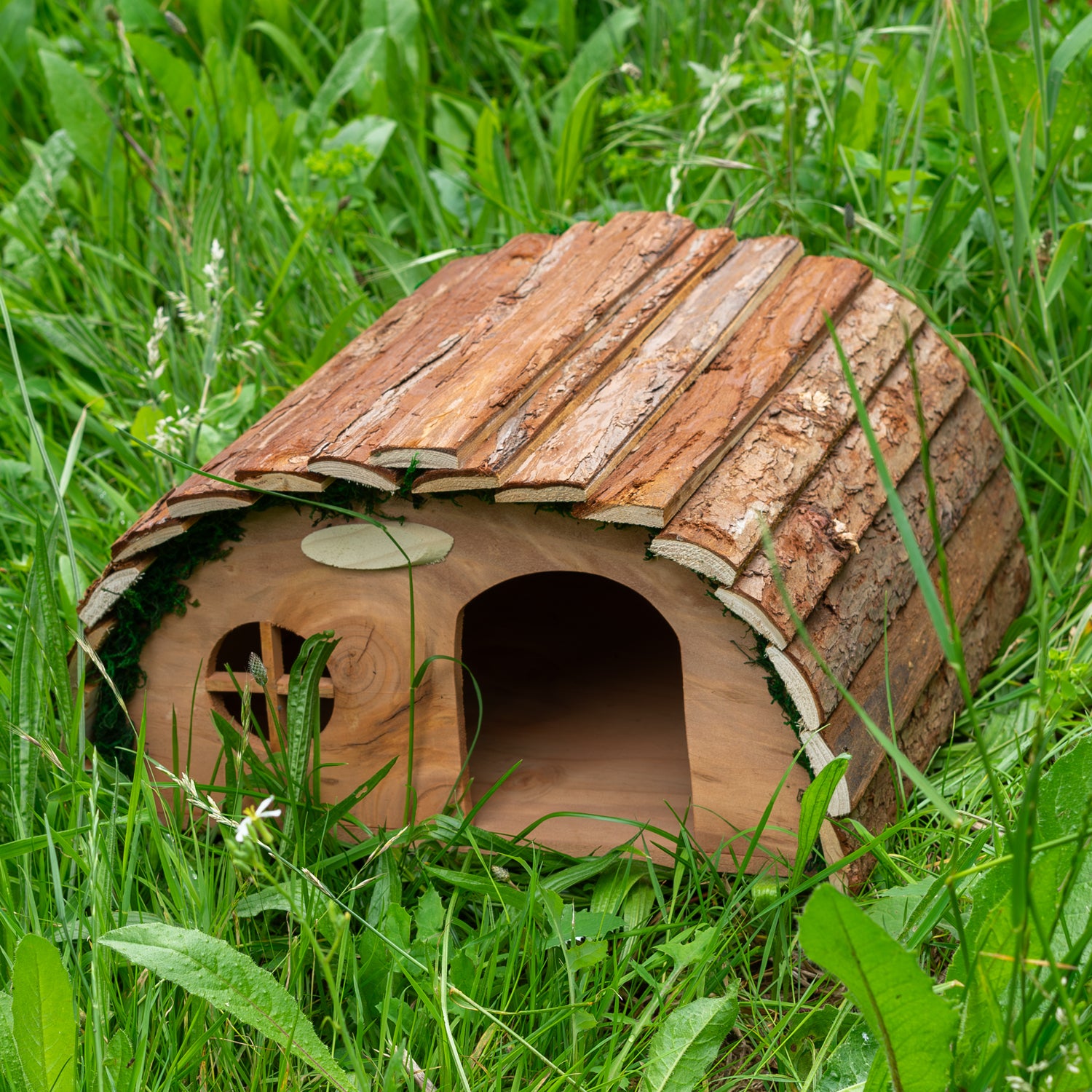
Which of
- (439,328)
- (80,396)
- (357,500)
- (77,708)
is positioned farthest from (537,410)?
(80,396)

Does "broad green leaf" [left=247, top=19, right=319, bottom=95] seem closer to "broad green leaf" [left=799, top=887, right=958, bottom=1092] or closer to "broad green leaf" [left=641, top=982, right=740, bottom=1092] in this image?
"broad green leaf" [left=641, top=982, right=740, bottom=1092]

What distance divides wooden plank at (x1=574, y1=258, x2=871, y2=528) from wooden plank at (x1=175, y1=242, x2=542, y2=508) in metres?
0.45

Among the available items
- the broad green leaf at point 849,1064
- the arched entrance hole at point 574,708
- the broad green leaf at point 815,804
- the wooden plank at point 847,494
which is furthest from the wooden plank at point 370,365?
the broad green leaf at point 849,1064

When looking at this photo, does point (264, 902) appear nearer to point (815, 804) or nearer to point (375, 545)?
point (375, 545)

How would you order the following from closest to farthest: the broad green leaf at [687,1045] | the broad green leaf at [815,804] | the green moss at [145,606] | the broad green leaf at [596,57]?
the broad green leaf at [687,1045]
the broad green leaf at [815,804]
the green moss at [145,606]
the broad green leaf at [596,57]

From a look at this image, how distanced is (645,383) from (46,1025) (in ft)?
3.85

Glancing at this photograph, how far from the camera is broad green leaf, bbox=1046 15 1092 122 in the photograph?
2061mm

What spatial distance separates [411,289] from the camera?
3061 mm

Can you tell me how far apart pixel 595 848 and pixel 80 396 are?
5.72 ft

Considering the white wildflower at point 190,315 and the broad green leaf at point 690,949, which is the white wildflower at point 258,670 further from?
the white wildflower at point 190,315

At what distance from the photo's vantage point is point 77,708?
5.99 feet

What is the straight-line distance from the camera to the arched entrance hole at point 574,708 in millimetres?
1955

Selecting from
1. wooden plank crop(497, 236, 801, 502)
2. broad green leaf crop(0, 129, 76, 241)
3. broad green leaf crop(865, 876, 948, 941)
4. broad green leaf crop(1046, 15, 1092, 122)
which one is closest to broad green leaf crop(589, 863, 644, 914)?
broad green leaf crop(865, 876, 948, 941)

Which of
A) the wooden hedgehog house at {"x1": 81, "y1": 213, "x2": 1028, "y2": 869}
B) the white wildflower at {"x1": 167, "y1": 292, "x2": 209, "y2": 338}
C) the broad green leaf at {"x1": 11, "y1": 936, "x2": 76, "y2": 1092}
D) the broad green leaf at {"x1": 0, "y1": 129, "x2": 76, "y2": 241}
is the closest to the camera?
the broad green leaf at {"x1": 11, "y1": 936, "x2": 76, "y2": 1092}
